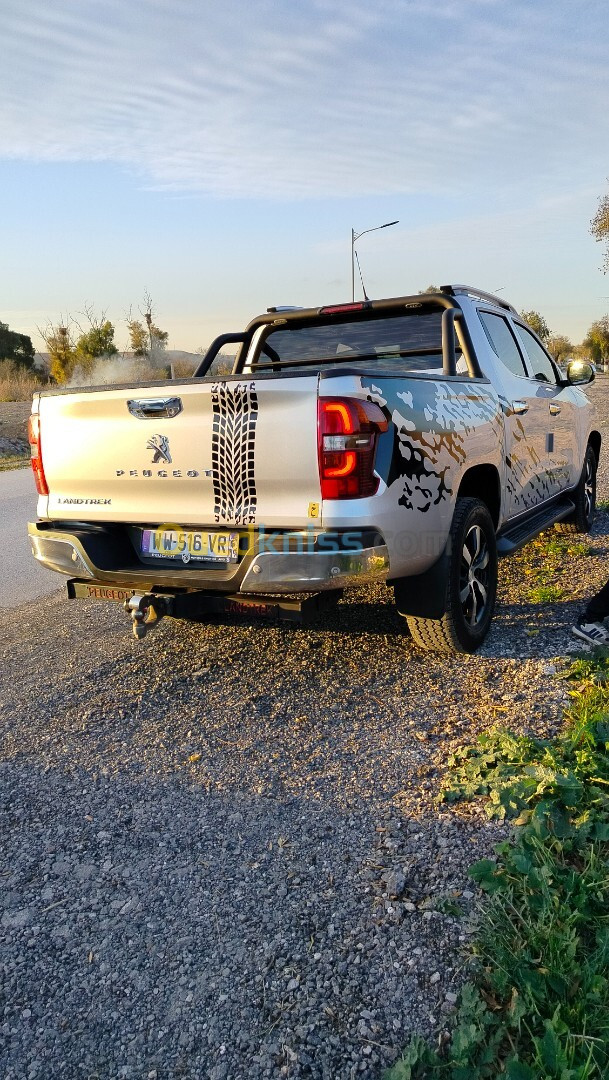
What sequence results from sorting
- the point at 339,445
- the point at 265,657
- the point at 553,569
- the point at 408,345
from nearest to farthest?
the point at 339,445 → the point at 265,657 → the point at 408,345 → the point at 553,569

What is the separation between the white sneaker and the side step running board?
0.68 meters

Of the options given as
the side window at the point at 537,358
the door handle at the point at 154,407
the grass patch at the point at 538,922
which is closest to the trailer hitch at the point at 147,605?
the door handle at the point at 154,407

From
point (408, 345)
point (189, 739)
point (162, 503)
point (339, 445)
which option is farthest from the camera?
point (408, 345)

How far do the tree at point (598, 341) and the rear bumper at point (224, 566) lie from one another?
81556 millimetres

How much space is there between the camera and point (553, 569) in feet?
20.0

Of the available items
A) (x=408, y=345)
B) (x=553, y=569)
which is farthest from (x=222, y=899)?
(x=553, y=569)

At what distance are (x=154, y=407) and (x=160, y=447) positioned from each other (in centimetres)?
19

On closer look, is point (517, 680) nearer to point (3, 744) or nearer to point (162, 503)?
point (162, 503)

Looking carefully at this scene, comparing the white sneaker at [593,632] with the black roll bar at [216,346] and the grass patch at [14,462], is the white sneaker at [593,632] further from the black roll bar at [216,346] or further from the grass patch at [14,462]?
the grass patch at [14,462]

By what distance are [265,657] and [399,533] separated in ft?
4.33

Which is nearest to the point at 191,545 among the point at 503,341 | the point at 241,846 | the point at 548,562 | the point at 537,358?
the point at 241,846

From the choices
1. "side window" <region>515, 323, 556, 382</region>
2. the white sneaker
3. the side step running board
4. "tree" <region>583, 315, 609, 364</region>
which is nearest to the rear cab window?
the side step running board

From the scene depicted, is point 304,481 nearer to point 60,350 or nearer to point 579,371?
point 579,371

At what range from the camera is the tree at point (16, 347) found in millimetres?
51031
